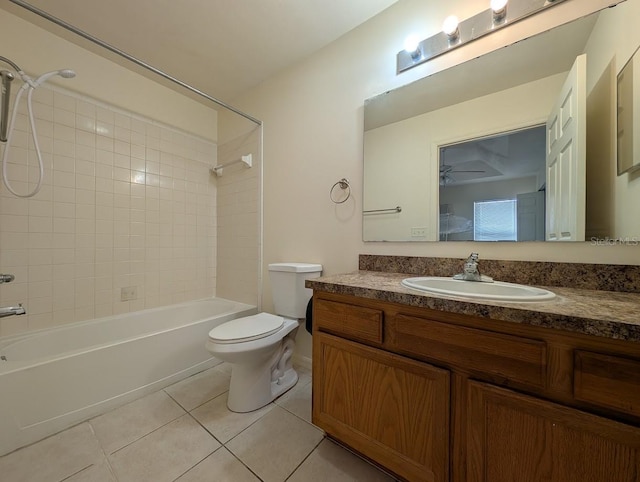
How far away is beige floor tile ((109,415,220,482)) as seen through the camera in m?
1.02

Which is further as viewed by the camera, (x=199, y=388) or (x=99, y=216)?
(x=99, y=216)

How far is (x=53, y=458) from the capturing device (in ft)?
3.57

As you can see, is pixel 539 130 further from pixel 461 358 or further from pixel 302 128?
pixel 302 128

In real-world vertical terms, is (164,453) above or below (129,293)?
below

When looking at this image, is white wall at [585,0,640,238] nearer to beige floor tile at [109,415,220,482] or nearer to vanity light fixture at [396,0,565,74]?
vanity light fixture at [396,0,565,74]

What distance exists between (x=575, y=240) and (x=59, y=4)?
9.81 ft

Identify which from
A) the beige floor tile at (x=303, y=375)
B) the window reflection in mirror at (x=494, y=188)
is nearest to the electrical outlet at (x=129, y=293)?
the beige floor tile at (x=303, y=375)

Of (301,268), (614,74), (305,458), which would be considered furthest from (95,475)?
(614,74)

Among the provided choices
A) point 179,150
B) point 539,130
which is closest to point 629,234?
point 539,130

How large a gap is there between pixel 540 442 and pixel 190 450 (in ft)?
4.48

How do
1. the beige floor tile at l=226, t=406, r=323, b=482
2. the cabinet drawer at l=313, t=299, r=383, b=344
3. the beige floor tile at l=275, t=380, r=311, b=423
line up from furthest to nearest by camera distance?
1. the beige floor tile at l=275, t=380, r=311, b=423
2. the beige floor tile at l=226, t=406, r=323, b=482
3. the cabinet drawer at l=313, t=299, r=383, b=344

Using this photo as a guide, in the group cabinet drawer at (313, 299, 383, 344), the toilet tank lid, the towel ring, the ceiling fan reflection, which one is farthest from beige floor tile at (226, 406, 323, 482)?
the ceiling fan reflection

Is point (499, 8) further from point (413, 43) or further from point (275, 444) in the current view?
point (275, 444)

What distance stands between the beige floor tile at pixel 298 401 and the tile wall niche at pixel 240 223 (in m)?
0.87
